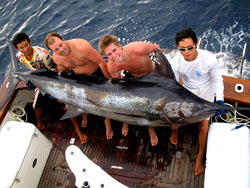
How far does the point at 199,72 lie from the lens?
2678 mm

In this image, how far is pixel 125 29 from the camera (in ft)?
21.1

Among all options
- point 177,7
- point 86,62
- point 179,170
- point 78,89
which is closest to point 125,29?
point 177,7

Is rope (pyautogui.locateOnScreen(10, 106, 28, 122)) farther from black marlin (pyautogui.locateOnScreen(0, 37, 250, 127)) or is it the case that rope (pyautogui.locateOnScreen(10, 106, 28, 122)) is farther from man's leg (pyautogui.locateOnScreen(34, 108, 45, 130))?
black marlin (pyautogui.locateOnScreen(0, 37, 250, 127))

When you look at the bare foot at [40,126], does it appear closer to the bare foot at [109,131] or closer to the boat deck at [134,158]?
the boat deck at [134,158]

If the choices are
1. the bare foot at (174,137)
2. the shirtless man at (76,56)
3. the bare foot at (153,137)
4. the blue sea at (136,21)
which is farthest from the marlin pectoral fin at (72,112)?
the blue sea at (136,21)

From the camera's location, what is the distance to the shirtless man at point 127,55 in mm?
2592

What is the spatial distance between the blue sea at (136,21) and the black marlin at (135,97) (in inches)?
90.6

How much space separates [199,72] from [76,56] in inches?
60.8

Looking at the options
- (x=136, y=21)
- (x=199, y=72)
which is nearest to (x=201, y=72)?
(x=199, y=72)

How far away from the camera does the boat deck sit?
119 inches

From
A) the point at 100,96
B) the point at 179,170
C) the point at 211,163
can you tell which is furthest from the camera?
the point at 179,170

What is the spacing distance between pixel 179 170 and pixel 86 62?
184cm

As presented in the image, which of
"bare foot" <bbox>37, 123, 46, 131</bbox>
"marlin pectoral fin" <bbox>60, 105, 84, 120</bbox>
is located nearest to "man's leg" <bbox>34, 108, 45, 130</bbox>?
"bare foot" <bbox>37, 123, 46, 131</bbox>

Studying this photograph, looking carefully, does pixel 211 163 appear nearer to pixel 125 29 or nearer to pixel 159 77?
pixel 159 77
